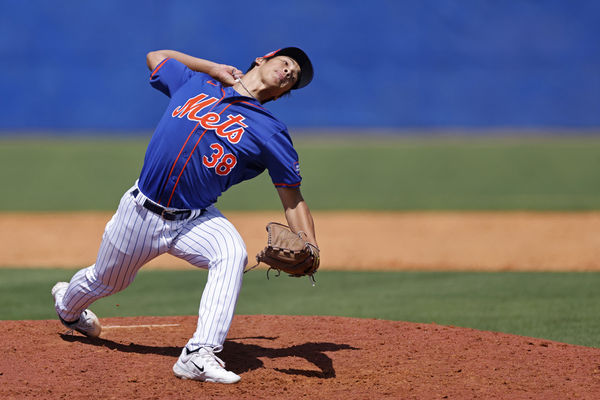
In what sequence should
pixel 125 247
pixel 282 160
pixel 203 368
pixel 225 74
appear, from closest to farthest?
pixel 203 368
pixel 282 160
pixel 125 247
pixel 225 74

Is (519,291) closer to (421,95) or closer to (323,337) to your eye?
(323,337)

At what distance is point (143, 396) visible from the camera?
129 inches

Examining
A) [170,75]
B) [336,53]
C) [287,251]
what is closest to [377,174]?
[336,53]

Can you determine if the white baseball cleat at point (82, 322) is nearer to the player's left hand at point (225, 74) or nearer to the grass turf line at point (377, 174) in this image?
the player's left hand at point (225, 74)

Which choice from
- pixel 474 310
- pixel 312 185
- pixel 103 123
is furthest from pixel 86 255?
pixel 103 123

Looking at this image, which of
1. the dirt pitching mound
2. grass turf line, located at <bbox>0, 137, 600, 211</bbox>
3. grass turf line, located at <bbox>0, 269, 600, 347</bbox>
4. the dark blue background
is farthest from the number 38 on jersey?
the dark blue background

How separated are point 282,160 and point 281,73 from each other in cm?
49

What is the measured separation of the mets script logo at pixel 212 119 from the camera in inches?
142

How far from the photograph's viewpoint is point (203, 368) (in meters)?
3.43

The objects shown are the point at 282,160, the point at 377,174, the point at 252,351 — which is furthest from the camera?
the point at 377,174

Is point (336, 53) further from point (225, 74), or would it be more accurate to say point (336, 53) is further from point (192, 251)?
point (192, 251)

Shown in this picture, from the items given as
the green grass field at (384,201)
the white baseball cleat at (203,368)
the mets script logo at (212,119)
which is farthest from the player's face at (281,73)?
the green grass field at (384,201)

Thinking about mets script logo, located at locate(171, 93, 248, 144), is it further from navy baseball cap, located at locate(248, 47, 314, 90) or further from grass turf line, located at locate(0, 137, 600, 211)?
grass turf line, located at locate(0, 137, 600, 211)

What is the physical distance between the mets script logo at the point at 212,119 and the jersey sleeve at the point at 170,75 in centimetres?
24
